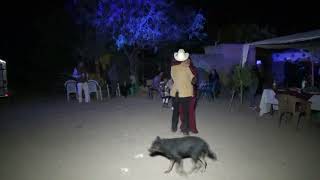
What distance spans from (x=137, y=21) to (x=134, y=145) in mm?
12087

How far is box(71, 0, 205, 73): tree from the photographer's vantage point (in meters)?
19.7

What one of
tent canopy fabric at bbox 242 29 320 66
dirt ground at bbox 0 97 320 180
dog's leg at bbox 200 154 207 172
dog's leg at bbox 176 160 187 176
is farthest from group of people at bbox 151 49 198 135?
tent canopy fabric at bbox 242 29 320 66

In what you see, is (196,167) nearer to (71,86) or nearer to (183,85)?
(183,85)

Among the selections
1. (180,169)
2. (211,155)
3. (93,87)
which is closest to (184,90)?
(211,155)

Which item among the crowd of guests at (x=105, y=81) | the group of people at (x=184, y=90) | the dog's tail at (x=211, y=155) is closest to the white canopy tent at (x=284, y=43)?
the group of people at (x=184, y=90)

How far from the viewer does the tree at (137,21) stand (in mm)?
19688

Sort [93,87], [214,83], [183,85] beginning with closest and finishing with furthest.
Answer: [183,85] → [93,87] → [214,83]

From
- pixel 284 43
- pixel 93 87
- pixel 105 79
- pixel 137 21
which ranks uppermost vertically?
pixel 137 21

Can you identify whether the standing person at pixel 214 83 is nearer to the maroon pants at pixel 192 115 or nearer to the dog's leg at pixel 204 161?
the maroon pants at pixel 192 115

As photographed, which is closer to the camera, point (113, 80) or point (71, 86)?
point (71, 86)

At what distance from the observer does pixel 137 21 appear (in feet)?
64.3

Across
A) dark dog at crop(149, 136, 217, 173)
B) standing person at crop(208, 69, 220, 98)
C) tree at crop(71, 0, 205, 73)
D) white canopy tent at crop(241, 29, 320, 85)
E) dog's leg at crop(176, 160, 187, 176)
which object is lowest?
dog's leg at crop(176, 160, 187, 176)

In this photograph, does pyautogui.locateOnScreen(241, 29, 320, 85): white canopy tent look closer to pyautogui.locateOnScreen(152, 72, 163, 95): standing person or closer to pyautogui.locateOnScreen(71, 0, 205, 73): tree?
pyautogui.locateOnScreen(152, 72, 163, 95): standing person

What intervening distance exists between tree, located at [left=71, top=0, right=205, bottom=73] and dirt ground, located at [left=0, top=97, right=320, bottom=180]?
715 cm
